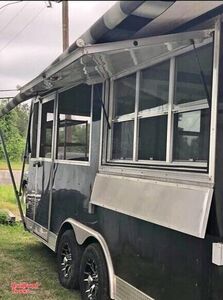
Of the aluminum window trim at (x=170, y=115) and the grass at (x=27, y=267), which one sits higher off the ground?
the aluminum window trim at (x=170, y=115)

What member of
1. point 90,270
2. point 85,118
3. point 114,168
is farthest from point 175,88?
point 90,270

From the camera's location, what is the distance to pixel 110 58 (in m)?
3.81

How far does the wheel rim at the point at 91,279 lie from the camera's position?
177 inches

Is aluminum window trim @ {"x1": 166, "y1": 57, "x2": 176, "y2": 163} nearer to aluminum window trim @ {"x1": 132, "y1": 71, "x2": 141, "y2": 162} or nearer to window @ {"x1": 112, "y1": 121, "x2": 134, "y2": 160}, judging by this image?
aluminum window trim @ {"x1": 132, "y1": 71, "x2": 141, "y2": 162}

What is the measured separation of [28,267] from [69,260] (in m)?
1.31

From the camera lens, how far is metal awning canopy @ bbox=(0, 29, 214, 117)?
3.17m

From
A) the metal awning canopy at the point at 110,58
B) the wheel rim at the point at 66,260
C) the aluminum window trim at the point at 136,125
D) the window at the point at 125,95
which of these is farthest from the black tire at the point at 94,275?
the metal awning canopy at the point at 110,58

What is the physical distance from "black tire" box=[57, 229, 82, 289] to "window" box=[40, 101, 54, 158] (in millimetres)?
1354

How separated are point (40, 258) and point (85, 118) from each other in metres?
2.76

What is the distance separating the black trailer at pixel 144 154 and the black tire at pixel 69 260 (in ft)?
0.04

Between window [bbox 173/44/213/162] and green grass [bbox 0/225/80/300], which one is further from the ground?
window [bbox 173/44/213/162]

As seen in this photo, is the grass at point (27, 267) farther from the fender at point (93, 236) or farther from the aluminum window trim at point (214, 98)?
the aluminum window trim at point (214, 98)

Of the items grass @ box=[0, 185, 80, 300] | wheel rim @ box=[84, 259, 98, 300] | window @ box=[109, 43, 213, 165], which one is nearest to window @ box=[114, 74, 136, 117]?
window @ box=[109, 43, 213, 165]

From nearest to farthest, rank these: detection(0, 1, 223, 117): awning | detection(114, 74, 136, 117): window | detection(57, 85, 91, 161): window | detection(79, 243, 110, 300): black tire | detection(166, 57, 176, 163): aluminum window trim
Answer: detection(0, 1, 223, 117): awning < detection(166, 57, 176, 163): aluminum window trim < detection(114, 74, 136, 117): window < detection(79, 243, 110, 300): black tire < detection(57, 85, 91, 161): window
